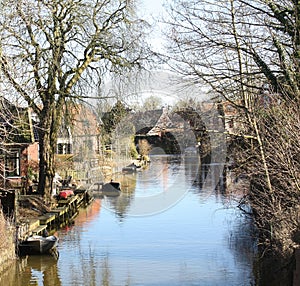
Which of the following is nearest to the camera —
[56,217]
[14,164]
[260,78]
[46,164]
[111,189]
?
[260,78]

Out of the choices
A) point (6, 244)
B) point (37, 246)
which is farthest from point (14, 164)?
point (6, 244)

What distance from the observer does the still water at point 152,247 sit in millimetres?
12578

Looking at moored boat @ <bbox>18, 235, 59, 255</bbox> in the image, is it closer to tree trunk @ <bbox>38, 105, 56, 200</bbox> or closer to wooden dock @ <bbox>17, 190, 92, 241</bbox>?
wooden dock @ <bbox>17, 190, 92, 241</bbox>

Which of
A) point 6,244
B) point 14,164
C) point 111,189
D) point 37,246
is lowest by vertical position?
point 37,246

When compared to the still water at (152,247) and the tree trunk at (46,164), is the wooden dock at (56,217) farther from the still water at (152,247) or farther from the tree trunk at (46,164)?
the tree trunk at (46,164)

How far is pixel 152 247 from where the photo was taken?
1547cm

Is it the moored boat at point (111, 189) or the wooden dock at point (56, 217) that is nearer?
the wooden dock at point (56, 217)

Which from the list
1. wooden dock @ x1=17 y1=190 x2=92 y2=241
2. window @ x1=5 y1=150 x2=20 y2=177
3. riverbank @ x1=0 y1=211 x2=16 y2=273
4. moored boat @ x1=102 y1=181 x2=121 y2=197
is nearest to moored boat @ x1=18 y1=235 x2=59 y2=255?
wooden dock @ x1=17 y1=190 x2=92 y2=241

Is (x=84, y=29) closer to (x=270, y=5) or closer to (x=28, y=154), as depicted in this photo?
(x=28, y=154)

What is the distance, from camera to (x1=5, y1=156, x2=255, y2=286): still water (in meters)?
12.6

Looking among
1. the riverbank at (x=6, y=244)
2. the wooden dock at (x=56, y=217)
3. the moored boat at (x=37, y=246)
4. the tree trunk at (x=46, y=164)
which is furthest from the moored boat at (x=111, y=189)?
Result: the riverbank at (x=6, y=244)

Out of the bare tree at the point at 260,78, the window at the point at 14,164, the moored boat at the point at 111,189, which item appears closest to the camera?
the bare tree at the point at 260,78

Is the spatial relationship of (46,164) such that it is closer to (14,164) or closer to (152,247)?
(14,164)

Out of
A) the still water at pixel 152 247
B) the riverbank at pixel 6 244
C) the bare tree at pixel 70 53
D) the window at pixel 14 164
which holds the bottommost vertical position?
the still water at pixel 152 247
